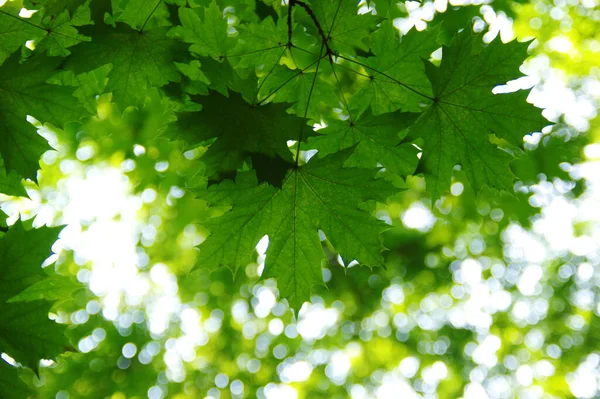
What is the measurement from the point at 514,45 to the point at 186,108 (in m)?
1.35

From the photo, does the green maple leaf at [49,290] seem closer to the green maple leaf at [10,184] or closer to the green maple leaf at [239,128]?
the green maple leaf at [10,184]

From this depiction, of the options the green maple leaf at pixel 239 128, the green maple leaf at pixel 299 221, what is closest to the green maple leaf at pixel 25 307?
the green maple leaf at pixel 299 221

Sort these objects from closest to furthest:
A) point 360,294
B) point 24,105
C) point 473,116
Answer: point 24,105 < point 473,116 < point 360,294

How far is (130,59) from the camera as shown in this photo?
216 centimetres

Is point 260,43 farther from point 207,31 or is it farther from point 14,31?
point 14,31

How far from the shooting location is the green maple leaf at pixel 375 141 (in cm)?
208

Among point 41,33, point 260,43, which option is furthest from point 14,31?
point 260,43

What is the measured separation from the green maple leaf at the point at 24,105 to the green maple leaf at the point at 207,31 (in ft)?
1.97

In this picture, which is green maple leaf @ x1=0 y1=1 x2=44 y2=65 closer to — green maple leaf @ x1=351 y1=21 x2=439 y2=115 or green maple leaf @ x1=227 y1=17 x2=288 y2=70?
green maple leaf @ x1=227 y1=17 x2=288 y2=70

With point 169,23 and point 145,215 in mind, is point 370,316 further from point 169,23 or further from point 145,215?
point 169,23

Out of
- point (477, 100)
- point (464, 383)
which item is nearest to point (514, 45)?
point (477, 100)

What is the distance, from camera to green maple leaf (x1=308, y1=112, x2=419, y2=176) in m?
2.08

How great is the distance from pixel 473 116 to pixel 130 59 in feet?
4.82

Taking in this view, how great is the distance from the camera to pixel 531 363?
1162 centimetres
